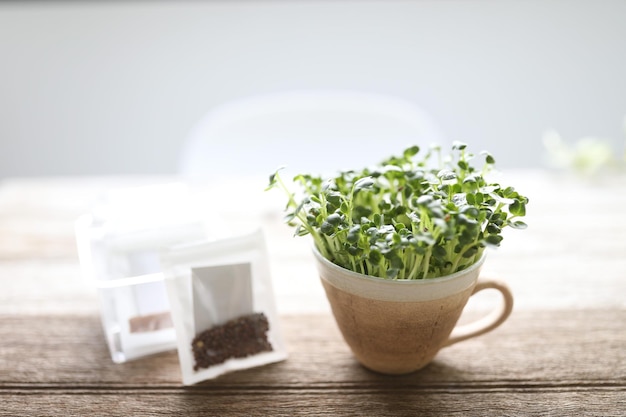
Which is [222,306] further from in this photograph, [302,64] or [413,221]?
[302,64]

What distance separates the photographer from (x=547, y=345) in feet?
2.59

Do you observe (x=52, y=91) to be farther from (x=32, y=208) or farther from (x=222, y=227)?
(x=222, y=227)

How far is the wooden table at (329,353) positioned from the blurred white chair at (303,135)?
1.27ft

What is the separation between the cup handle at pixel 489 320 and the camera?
711 millimetres

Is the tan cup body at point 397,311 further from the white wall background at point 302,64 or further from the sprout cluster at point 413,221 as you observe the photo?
the white wall background at point 302,64

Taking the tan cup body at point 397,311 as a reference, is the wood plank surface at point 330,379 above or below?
below

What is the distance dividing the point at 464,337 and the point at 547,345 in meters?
0.14

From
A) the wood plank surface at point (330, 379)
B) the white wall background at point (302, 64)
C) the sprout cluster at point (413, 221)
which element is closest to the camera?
the sprout cluster at point (413, 221)

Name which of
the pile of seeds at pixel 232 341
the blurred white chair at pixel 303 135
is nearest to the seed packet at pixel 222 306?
the pile of seeds at pixel 232 341

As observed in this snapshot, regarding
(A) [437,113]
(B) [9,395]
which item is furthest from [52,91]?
(B) [9,395]

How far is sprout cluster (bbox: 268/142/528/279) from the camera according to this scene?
0.59m

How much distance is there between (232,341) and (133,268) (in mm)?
158

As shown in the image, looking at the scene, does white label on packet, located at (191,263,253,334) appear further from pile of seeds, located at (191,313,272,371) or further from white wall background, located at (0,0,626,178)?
white wall background, located at (0,0,626,178)

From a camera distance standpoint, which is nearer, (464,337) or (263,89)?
(464,337)
